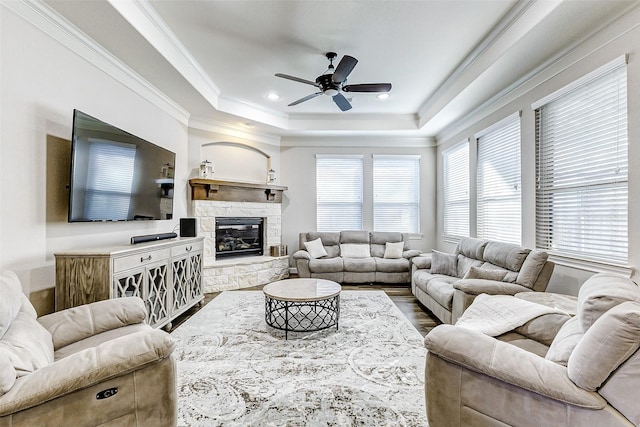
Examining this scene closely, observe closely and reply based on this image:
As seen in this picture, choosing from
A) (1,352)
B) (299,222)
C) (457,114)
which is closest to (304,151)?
(299,222)

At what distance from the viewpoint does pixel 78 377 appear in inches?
46.8

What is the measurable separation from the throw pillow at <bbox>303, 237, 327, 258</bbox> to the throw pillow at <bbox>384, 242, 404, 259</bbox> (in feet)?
3.81

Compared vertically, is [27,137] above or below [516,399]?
above

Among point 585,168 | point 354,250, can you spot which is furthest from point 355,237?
point 585,168

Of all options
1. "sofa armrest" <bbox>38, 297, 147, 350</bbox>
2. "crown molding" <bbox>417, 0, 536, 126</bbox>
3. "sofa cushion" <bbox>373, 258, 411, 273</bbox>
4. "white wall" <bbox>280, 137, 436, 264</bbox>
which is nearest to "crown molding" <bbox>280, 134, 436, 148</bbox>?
"white wall" <bbox>280, 137, 436, 264</bbox>

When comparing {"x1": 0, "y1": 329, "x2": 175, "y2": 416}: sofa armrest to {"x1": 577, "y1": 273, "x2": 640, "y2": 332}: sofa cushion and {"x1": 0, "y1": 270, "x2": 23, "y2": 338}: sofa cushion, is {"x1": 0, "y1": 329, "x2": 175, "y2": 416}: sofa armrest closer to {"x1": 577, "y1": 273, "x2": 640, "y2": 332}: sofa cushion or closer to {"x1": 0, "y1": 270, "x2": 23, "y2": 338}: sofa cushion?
{"x1": 0, "y1": 270, "x2": 23, "y2": 338}: sofa cushion

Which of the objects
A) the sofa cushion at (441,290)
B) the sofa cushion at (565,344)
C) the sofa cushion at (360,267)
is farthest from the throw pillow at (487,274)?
the sofa cushion at (360,267)

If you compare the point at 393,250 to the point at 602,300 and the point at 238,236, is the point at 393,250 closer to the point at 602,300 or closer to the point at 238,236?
the point at 238,236

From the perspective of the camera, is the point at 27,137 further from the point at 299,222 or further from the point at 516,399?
the point at 299,222

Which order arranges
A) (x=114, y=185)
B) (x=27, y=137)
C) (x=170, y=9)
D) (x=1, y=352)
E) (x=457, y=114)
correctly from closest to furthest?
(x=1, y=352), (x=27, y=137), (x=170, y=9), (x=114, y=185), (x=457, y=114)

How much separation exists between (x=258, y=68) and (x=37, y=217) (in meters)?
2.71

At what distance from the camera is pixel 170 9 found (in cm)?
255

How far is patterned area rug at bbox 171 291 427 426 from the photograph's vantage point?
1.78 metres

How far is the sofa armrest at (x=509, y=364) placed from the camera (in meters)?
1.11
